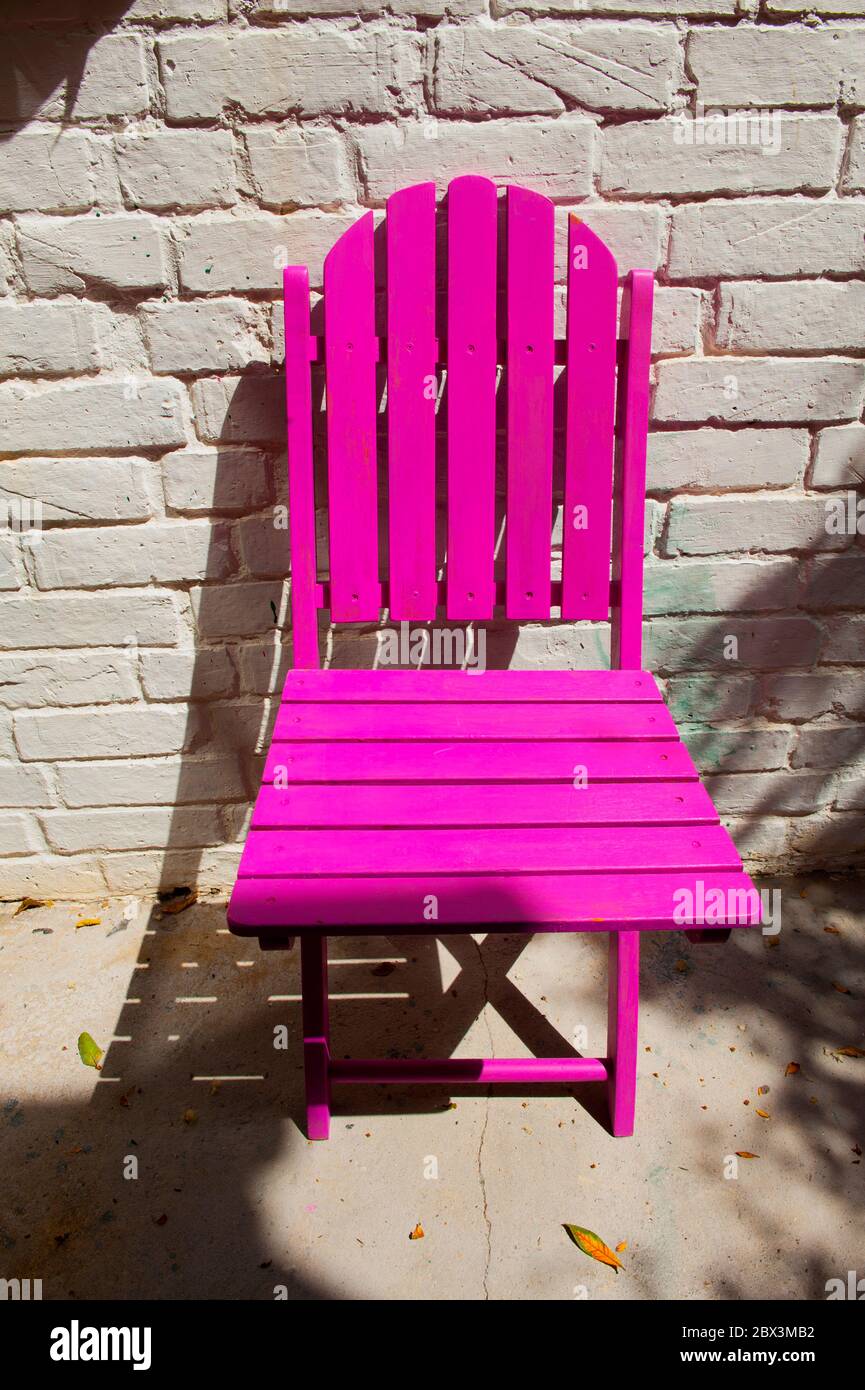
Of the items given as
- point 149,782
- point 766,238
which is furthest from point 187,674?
point 766,238

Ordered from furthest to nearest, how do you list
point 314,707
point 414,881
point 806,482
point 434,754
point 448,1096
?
point 806,482
point 448,1096
point 314,707
point 434,754
point 414,881

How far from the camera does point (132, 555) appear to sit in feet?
6.72

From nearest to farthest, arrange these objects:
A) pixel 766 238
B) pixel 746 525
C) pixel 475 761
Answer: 1. pixel 475 761
2. pixel 766 238
3. pixel 746 525

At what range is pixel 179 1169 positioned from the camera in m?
1.71

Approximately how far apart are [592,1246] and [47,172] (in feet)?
7.10

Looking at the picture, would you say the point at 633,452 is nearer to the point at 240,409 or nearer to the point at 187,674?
the point at 240,409

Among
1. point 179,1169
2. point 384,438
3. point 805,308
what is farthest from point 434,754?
point 805,308

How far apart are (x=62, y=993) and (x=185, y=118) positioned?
5.99 ft

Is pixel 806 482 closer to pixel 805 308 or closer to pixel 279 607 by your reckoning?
pixel 805 308

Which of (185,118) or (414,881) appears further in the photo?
(185,118)

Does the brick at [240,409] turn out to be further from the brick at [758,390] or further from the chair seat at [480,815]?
the brick at [758,390]

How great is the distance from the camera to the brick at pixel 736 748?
90.0 inches

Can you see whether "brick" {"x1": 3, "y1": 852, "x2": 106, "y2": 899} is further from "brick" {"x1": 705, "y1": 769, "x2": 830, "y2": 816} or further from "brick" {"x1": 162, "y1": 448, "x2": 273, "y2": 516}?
"brick" {"x1": 705, "y1": 769, "x2": 830, "y2": 816}

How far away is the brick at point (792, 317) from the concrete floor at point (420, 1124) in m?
1.34
